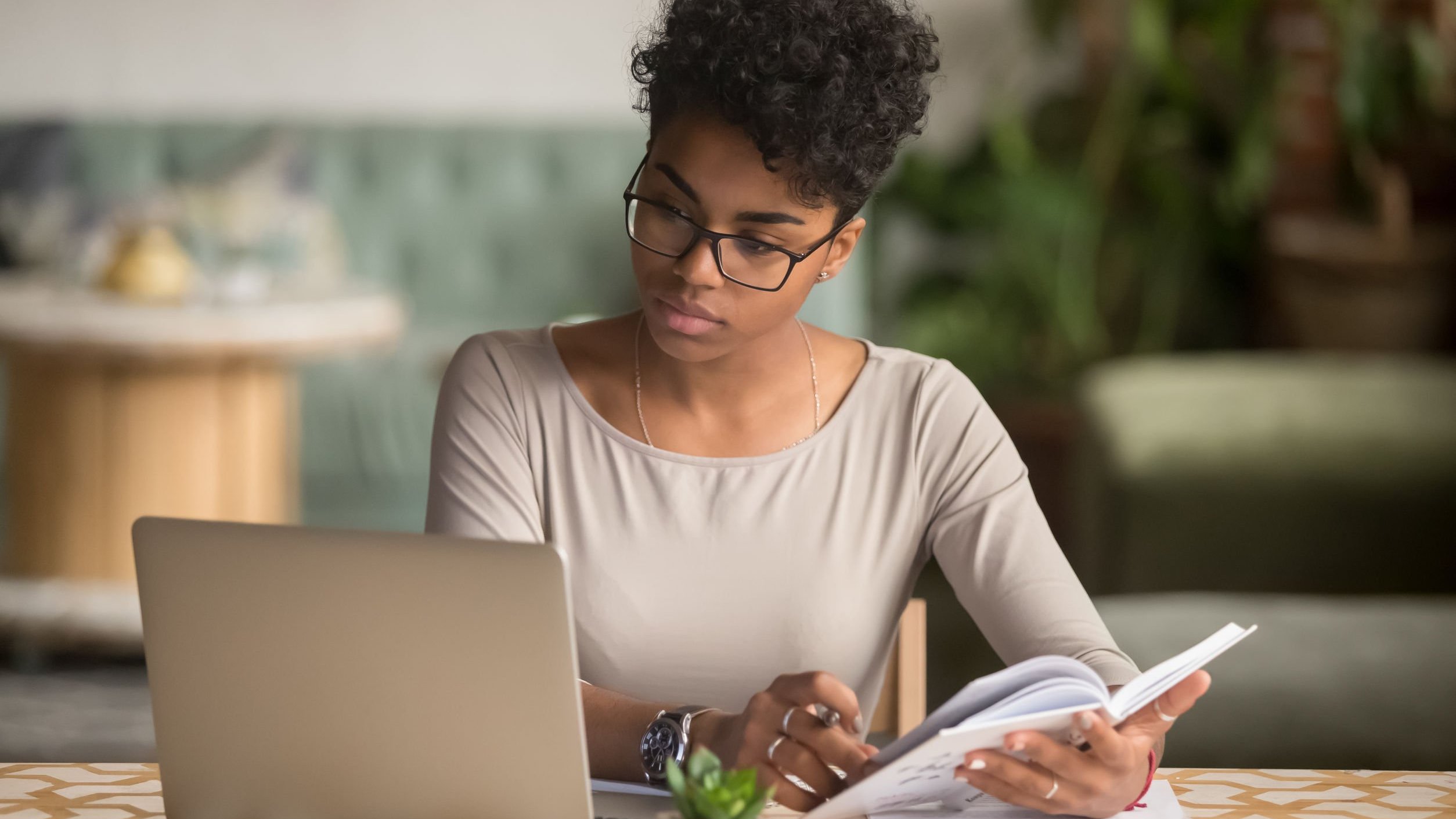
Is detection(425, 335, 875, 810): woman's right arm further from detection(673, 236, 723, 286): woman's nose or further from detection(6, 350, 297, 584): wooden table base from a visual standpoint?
detection(6, 350, 297, 584): wooden table base

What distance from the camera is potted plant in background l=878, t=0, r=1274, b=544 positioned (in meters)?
4.20

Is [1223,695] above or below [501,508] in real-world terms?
below

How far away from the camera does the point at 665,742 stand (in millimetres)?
1099

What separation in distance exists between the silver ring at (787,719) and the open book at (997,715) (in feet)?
0.19

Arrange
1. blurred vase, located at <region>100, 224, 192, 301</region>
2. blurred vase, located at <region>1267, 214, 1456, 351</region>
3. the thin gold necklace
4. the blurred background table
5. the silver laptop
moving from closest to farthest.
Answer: the silver laptop, the thin gold necklace, the blurred background table, blurred vase, located at <region>100, 224, 192, 301</region>, blurred vase, located at <region>1267, 214, 1456, 351</region>

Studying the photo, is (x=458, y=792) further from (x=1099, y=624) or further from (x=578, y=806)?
(x=1099, y=624)

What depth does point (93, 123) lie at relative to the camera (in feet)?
14.1

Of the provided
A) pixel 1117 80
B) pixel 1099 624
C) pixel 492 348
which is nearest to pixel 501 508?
pixel 492 348

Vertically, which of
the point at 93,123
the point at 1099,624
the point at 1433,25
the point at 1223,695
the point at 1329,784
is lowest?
the point at 1223,695

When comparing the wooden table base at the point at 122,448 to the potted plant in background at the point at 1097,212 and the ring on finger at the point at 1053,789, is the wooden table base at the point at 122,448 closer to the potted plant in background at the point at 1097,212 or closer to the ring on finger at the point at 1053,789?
the potted plant in background at the point at 1097,212

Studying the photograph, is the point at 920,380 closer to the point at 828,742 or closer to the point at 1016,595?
the point at 1016,595

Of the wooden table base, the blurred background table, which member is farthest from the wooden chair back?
the wooden table base

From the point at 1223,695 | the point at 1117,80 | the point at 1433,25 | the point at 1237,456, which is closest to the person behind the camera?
the point at 1223,695

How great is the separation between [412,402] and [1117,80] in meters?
2.22
